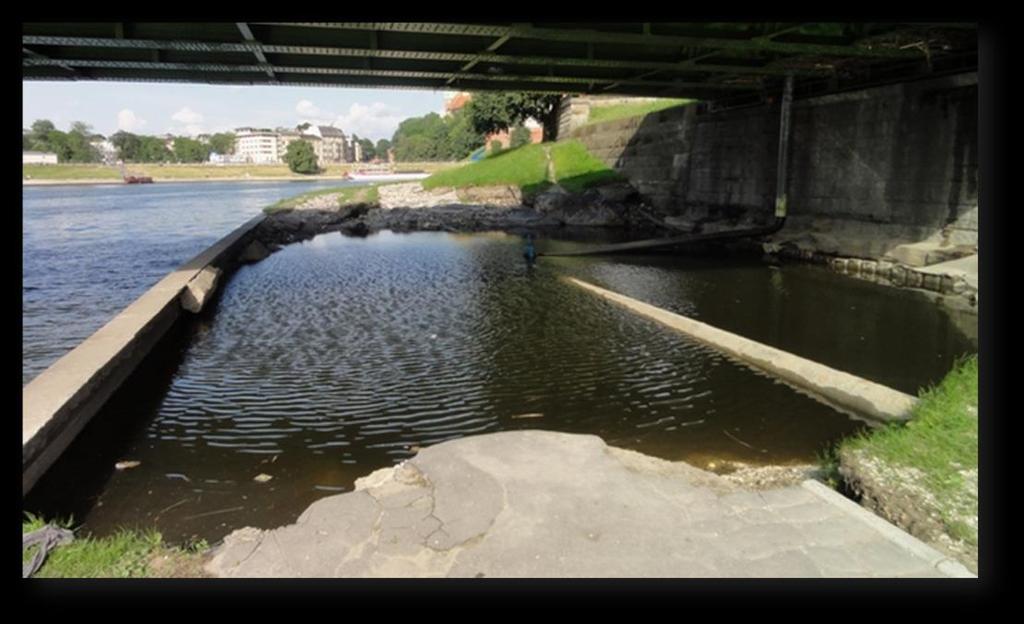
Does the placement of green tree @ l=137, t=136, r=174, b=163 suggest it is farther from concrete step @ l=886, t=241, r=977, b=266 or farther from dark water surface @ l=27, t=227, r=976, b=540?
concrete step @ l=886, t=241, r=977, b=266

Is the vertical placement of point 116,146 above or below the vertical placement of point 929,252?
above

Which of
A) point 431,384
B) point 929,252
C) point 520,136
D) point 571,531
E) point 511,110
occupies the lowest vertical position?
point 571,531

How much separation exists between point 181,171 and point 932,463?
16251 centimetres

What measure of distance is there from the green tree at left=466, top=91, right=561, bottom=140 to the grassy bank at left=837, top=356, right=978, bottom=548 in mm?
49123

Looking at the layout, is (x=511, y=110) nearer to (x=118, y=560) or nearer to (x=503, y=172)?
(x=503, y=172)

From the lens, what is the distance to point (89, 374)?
827 cm

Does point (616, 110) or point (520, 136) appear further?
point (520, 136)

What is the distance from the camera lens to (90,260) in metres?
24.9

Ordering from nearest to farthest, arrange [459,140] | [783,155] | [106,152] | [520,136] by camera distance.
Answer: [783,155], [520,136], [459,140], [106,152]

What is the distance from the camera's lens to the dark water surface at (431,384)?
703cm

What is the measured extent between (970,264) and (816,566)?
17034mm

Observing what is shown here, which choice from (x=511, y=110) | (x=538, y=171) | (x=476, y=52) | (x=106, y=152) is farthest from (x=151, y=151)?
(x=476, y=52)

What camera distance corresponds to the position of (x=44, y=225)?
129ft

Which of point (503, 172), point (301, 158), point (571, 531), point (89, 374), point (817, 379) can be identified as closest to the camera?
point (571, 531)
